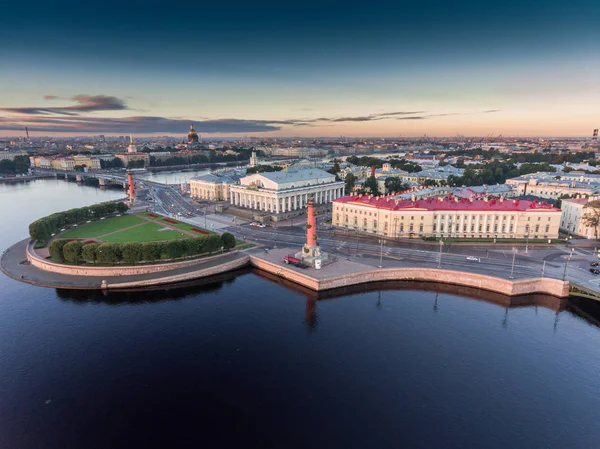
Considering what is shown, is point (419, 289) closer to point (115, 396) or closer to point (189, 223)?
point (115, 396)

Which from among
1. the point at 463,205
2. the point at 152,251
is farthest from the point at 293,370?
the point at 463,205

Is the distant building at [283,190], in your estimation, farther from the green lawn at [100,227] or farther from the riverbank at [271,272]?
the riverbank at [271,272]

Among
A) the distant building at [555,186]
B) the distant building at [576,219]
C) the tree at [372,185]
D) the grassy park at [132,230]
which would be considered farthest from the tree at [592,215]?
the grassy park at [132,230]

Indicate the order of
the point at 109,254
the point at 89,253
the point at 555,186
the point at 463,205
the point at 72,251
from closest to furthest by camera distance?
the point at 109,254 < the point at 89,253 < the point at 72,251 < the point at 463,205 < the point at 555,186

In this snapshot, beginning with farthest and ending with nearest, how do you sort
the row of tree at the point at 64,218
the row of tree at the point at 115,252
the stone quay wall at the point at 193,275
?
the row of tree at the point at 64,218, the row of tree at the point at 115,252, the stone quay wall at the point at 193,275

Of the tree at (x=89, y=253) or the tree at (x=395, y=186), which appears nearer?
the tree at (x=89, y=253)

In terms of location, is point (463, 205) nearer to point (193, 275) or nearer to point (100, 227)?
point (193, 275)

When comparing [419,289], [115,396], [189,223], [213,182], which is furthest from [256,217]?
[115,396]

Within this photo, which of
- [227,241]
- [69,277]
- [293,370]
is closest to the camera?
[293,370]
